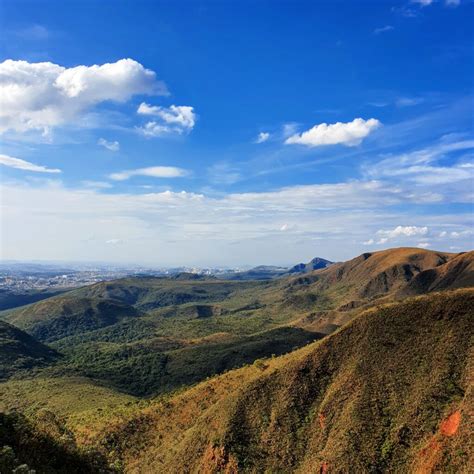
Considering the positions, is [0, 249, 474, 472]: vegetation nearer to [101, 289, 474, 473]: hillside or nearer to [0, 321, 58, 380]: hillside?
[101, 289, 474, 473]: hillside

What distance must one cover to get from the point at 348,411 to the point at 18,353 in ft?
481

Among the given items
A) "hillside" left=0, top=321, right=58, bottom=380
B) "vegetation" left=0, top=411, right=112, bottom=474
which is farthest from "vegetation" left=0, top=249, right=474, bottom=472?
"hillside" left=0, top=321, right=58, bottom=380

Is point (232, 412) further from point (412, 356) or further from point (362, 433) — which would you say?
point (412, 356)

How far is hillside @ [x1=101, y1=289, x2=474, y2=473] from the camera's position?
1700 inches

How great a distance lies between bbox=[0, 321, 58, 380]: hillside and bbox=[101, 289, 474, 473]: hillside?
10360 centimetres

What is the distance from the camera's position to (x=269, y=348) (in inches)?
5359

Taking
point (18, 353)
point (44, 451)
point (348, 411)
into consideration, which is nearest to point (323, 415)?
point (348, 411)

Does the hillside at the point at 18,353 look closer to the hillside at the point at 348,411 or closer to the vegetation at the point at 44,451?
the hillside at the point at 348,411

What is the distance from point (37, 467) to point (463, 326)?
47.7 metres

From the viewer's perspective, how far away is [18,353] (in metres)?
160

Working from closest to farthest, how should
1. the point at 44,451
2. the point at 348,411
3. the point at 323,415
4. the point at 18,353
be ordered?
the point at 44,451 < the point at 348,411 < the point at 323,415 < the point at 18,353

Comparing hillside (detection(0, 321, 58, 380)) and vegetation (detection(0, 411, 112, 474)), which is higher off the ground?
vegetation (detection(0, 411, 112, 474))

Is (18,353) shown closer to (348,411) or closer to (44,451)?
(348,411)

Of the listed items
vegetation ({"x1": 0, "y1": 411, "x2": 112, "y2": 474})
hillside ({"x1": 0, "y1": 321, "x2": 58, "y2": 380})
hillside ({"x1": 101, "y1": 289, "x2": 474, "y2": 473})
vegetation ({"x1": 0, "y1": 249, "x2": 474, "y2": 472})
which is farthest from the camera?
hillside ({"x1": 0, "y1": 321, "x2": 58, "y2": 380})
